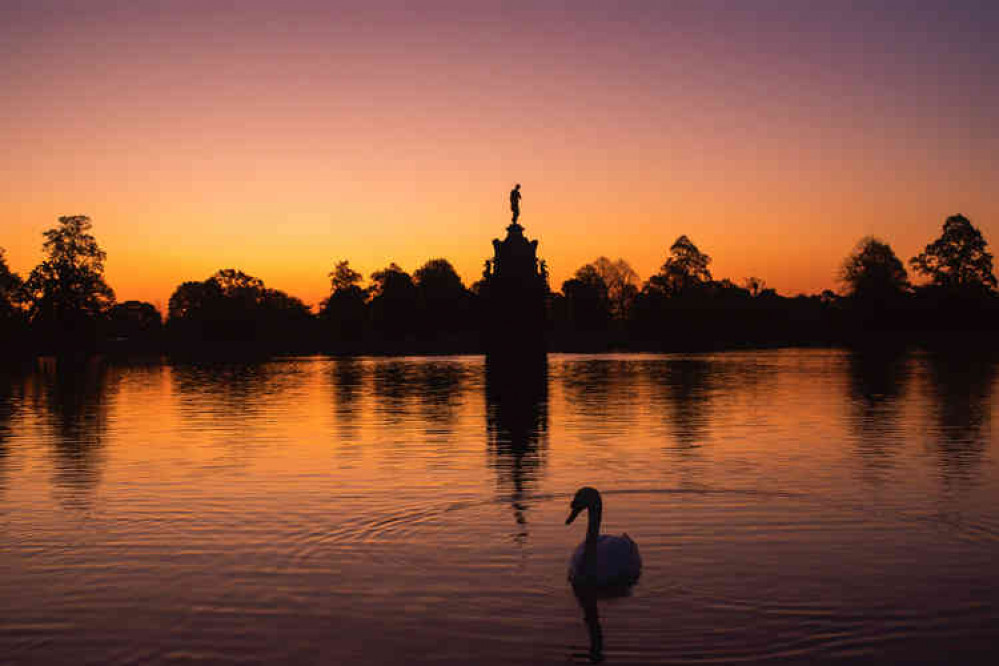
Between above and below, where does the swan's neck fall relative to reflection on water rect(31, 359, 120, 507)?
above

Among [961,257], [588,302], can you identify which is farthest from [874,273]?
[588,302]

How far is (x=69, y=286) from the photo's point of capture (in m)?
111

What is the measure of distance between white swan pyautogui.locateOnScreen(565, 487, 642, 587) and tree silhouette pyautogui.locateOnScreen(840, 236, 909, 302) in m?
113

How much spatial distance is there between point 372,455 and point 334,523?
7.33m

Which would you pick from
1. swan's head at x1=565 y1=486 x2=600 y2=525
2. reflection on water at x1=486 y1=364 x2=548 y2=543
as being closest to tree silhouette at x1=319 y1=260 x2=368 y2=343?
reflection on water at x1=486 y1=364 x2=548 y2=543

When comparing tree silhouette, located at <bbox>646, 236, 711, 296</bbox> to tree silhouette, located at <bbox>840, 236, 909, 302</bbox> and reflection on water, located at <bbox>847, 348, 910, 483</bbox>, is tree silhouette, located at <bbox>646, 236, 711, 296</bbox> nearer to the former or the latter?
tree silhouette, located at <bbox>840, 236, 909, 302</bbox>

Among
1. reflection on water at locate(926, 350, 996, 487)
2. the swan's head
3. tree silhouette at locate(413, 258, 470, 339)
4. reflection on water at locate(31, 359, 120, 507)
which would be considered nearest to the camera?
the swan's head

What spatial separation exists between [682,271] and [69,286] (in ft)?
277

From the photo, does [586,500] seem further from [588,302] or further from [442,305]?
[588,302]

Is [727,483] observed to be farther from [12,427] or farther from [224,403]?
[224,403]

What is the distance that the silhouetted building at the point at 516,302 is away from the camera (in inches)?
2564

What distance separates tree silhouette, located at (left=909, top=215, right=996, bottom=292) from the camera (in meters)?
114

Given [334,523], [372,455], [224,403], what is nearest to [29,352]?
[224,403]

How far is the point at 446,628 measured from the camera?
29.7ft
